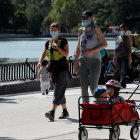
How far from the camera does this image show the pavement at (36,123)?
7.16 metres

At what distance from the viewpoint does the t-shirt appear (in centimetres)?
1289

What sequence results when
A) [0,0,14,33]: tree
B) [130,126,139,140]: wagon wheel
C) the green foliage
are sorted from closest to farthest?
[130,126,139,140]: wagon wheel < [0,0,14,33]: tree < the green foliage

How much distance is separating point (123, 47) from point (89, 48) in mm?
4854

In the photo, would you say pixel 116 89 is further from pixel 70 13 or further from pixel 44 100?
pixel 70 13

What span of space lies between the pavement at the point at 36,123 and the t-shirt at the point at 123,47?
5.01 feet

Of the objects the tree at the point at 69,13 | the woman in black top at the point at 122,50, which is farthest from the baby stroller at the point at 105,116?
the tree at the point at 69,13

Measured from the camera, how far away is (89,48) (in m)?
8.25

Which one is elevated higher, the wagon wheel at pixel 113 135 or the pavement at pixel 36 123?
the wagon wheel at pixel 113 135

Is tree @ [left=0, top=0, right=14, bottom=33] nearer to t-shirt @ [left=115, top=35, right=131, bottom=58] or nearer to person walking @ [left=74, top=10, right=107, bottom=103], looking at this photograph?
t-shirt @ [left=115, top=35, right=131, bottom=58]

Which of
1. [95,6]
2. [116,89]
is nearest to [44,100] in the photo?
[116,89]

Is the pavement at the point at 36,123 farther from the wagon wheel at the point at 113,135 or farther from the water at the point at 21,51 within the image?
the water at the point at 21,51

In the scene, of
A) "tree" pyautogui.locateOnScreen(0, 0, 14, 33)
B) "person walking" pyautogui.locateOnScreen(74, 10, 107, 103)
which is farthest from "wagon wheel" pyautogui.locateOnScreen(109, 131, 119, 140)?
"tree" pyautogui.locateOnScreen(0, 0, 14, 33)

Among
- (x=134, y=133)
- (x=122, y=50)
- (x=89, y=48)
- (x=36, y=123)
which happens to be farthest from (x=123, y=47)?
(x=134, y=133)

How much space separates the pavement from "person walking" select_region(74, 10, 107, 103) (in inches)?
31.0
